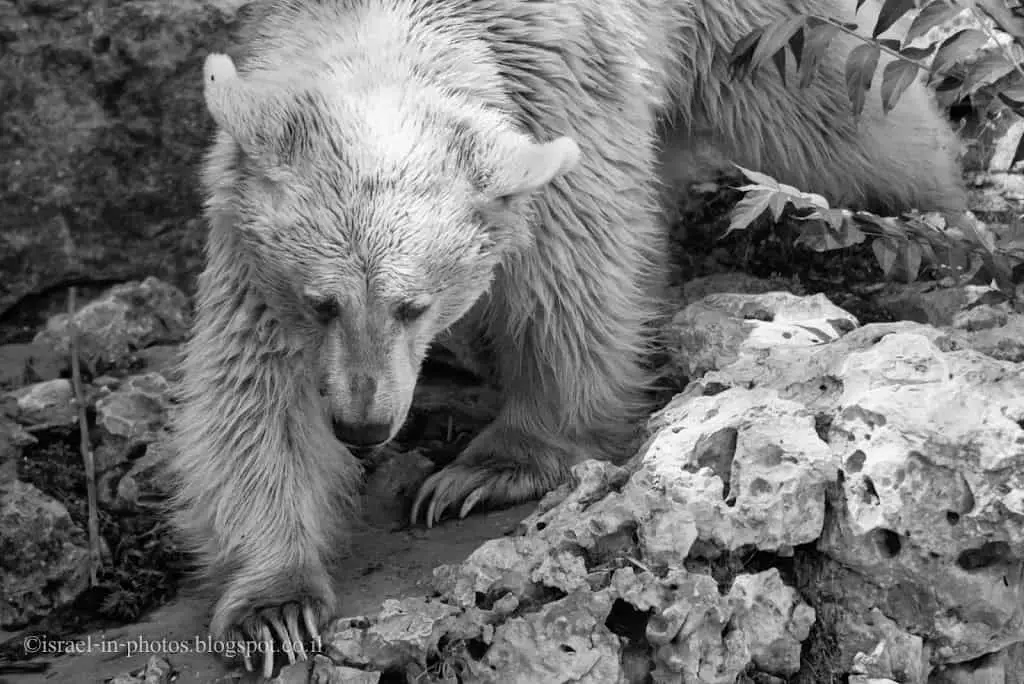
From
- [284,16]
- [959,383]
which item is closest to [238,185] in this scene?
[284,16]

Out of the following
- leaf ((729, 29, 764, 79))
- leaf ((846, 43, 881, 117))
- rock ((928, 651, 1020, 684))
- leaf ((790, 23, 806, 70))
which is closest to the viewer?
rock ((928, 651, 1020, 684))

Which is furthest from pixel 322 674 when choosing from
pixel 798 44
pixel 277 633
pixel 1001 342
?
pixel 798 44

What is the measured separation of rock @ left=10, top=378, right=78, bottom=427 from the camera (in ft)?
15.6

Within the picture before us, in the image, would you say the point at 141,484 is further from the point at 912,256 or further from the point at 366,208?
the point at 912,256

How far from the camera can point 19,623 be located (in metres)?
4.05

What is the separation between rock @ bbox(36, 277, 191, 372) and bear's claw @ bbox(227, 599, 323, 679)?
1875mm

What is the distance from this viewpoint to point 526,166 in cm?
365

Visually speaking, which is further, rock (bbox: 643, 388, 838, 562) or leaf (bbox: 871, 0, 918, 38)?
leaf (bbox: 871, 0, 918, 38)

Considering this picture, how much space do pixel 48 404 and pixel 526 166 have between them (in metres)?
2.19

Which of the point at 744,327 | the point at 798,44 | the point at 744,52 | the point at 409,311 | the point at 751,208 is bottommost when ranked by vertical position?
the point at 744,327

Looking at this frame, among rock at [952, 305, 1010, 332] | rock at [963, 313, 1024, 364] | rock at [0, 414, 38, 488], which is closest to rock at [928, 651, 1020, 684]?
rock at [963, 313, 1024, 364]

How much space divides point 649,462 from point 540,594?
1.42 ft

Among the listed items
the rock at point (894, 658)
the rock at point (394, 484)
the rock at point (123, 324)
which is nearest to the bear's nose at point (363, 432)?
the rock at point (394, 484)

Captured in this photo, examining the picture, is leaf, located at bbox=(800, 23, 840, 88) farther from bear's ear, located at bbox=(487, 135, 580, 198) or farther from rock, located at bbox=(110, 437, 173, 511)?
rock, located at bbox=(110, 437, 173, 511)
